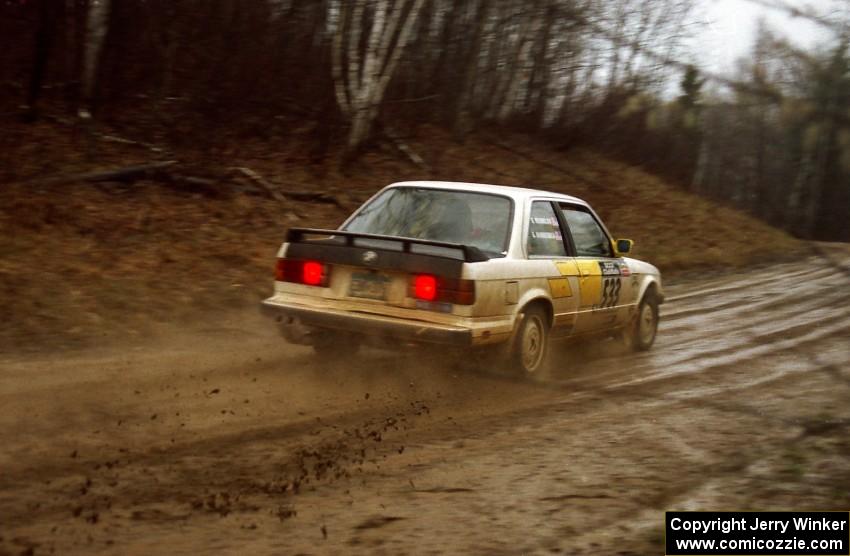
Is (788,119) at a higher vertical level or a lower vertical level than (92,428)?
higher

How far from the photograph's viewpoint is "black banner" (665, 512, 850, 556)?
3949mm

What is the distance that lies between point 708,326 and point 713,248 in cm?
1053

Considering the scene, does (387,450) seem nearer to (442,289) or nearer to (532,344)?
(442,289)

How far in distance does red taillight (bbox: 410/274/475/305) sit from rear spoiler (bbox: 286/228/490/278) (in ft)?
0.17

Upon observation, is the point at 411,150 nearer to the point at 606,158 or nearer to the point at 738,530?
the point at 606,158

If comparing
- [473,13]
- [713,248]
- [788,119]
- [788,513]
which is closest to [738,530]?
[788,513]

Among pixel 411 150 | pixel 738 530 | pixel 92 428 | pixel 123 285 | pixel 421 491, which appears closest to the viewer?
pixel 738 530

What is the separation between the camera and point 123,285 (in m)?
10.1

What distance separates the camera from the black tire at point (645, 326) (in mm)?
9598

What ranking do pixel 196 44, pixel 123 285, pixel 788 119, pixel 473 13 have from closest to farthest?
pixel 788 119 < pixel 123 285 < pixel 196 44 < pixel 473 13

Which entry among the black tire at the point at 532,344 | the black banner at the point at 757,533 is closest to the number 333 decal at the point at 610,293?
the black tire at the point at 532,344

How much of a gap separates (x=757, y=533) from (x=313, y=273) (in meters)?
4.08

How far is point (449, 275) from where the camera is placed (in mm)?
6676

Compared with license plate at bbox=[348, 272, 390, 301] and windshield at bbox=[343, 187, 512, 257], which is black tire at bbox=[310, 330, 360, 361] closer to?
license plate at bbox=[348, 272, 390, 301]
